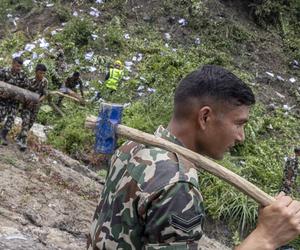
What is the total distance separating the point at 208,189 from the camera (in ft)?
27.4

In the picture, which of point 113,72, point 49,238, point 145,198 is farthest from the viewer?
point 113,72

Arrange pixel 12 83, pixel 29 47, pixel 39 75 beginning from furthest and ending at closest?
1. pixel 29 47
2. pixel 39 75
3. pixel 12 83

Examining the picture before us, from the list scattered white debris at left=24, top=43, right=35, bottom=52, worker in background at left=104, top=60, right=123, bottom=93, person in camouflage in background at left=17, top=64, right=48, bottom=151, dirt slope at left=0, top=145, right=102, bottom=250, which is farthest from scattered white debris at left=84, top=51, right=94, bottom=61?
person in camouflage in background at left=17, top=64, right=48, bottom=151

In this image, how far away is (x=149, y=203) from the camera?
154 centimetres

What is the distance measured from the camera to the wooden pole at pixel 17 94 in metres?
6.55

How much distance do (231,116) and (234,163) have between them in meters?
8.01

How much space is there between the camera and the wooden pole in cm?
655

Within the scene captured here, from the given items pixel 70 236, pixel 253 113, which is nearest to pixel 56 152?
pixel 70 236

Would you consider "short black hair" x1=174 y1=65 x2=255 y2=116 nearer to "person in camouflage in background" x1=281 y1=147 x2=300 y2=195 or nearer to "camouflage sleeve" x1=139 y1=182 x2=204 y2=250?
"camouflage sleeve" x1=139 y1=182 x2=204 y2=250

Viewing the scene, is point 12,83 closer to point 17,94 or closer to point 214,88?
point 17,94

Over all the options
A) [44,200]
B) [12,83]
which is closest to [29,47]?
[12,83]

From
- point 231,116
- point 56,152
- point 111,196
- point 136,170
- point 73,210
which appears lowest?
point 56,152

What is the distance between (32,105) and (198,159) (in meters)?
5.51

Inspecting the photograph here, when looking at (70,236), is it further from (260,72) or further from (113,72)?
(260,72)
